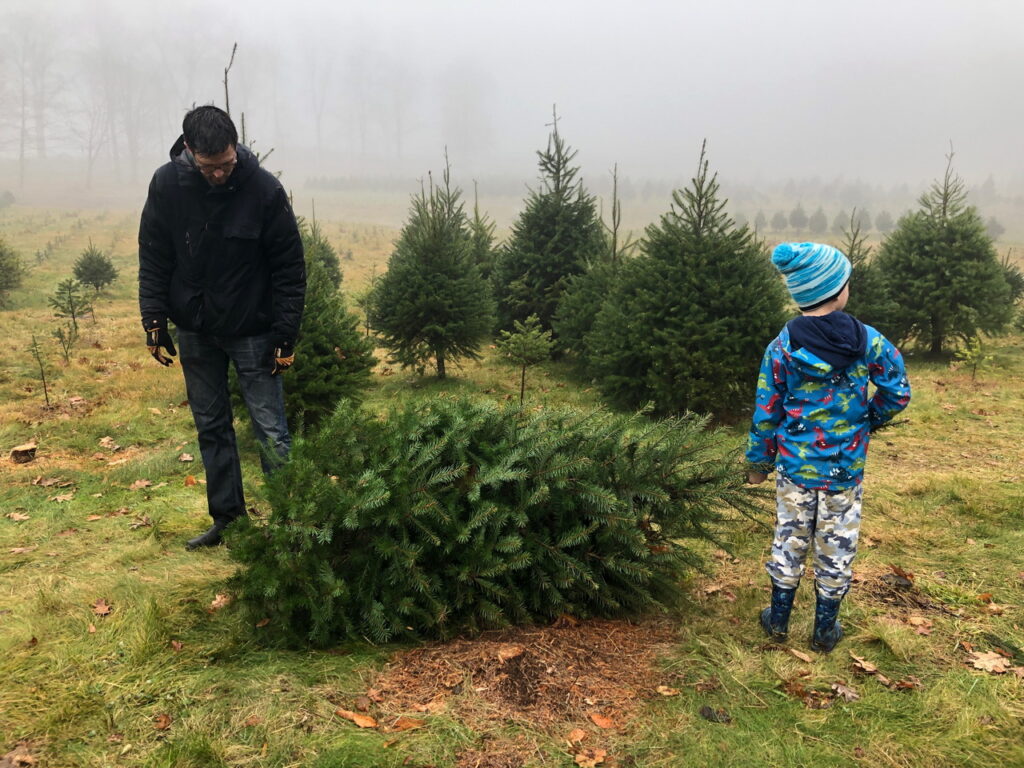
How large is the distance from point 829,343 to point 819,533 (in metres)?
0.88

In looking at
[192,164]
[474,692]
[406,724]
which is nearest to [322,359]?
[192,164]

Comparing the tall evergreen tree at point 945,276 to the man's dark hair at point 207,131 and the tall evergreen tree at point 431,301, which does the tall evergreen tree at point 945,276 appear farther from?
the man's dark hair at point 207,131

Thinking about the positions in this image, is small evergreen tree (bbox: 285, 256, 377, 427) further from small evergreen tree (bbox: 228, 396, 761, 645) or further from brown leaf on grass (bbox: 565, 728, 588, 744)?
brown leaf on grass (bbox: 565, 728, 588, 744)

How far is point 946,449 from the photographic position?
6695mm

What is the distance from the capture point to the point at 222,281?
11.0ft

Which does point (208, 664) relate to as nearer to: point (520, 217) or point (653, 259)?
point (653, 259)

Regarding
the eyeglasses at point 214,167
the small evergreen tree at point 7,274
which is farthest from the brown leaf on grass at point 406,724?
the small evergreen tree at point 7,274

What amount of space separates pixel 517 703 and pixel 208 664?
1.24m

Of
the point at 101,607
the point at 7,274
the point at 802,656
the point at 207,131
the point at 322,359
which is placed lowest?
the point at 802,656

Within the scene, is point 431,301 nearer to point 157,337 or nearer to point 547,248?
point 547,248

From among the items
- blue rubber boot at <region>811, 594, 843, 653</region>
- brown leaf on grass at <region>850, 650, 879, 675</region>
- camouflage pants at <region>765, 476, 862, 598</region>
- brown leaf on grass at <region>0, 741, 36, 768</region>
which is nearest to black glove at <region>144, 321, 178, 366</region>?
brown leaf on grass at <region>0, 741, 36, 768</region>

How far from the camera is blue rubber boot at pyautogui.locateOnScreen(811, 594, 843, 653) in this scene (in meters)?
2.81

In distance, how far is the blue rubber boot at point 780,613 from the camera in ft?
9.58

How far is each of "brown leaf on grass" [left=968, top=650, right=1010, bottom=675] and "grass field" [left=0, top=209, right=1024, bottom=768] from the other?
0.04 ft
